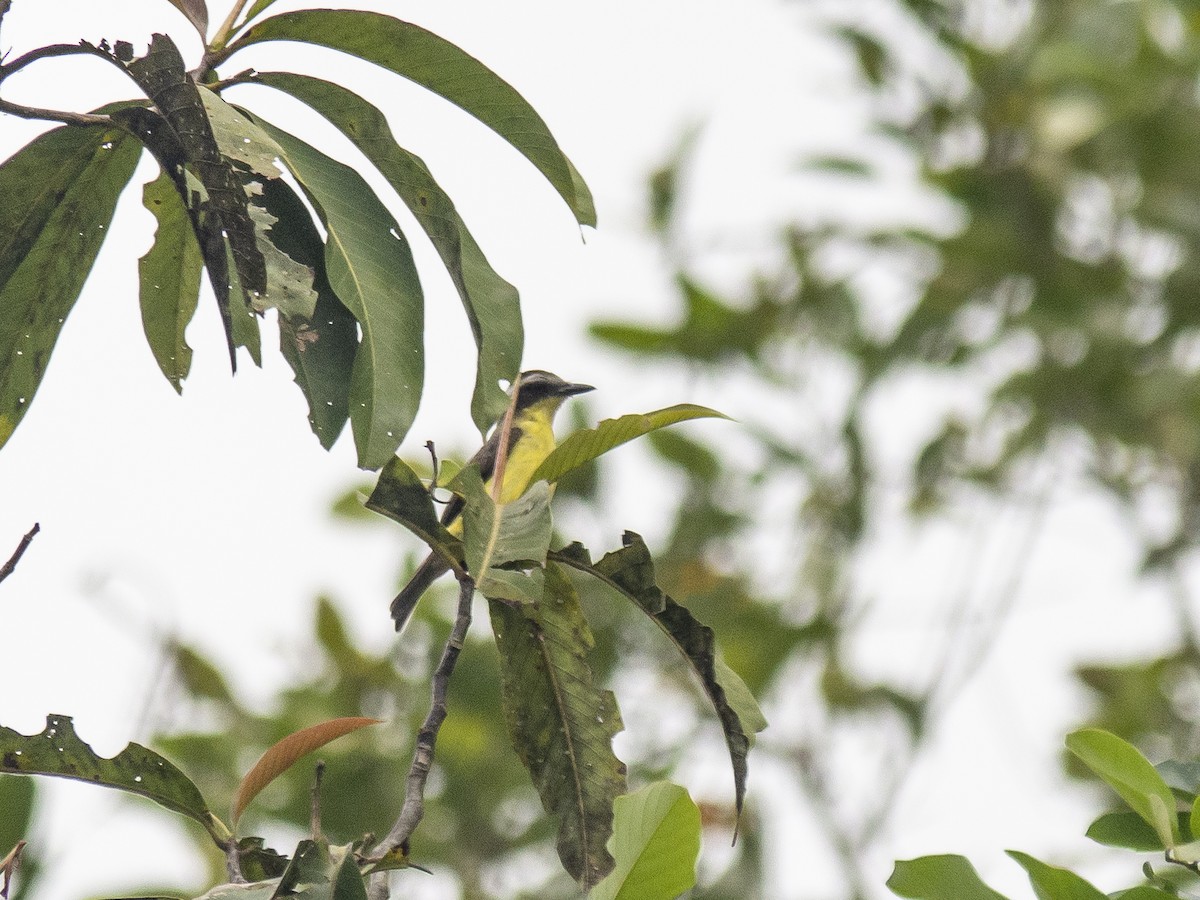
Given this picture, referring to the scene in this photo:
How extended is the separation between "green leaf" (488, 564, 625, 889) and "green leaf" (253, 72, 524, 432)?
0.91 feet

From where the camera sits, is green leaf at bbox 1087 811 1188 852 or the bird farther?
the bird

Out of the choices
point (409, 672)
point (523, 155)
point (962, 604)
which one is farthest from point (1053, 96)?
point (523, 155)

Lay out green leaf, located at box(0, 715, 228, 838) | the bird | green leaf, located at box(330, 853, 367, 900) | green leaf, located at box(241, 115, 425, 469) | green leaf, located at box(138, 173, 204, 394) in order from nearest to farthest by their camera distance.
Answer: green leaf, located at box(330, 853, 367, 900) < green leaf, located at box(0, 715, 228, 838) < green leaf, located at box(241, 115, 425, 469) < green leaf, located at box(138, 173, 204, 394) < the bird

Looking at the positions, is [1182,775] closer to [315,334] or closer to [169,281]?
[315,334]

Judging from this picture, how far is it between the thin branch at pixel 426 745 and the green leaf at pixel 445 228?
0.31 metres

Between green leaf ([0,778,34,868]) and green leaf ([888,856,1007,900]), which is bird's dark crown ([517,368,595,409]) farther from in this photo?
green leaf ([888,856,1007,900])

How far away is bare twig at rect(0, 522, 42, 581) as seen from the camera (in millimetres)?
1603

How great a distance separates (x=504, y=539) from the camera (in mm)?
1746

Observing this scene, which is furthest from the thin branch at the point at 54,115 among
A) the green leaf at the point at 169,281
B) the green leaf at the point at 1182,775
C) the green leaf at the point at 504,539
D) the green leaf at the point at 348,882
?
the green leaf at the point at 1182,775

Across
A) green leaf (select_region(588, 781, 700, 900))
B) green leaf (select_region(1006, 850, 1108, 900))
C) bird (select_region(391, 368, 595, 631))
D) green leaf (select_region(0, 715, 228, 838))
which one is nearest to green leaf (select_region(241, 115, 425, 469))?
green leaf (select_region(0, 715, 228, 838))

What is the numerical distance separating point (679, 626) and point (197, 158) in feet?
2.74

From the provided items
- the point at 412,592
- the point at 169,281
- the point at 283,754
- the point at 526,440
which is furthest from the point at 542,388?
the point at 283,754

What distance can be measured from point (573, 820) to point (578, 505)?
4046 mm

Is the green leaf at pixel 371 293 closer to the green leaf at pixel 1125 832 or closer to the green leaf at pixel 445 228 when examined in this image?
the green leaf at pixel 445 228
